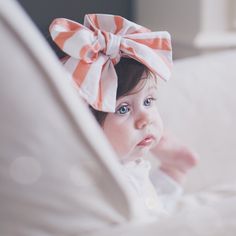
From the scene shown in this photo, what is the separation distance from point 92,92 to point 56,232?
0.85ft

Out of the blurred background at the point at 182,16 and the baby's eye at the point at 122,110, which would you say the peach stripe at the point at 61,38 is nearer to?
the baby's eye at the point at 122,110

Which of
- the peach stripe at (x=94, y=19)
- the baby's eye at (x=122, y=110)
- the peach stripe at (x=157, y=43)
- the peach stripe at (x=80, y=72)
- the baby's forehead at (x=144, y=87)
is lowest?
the baby's eye at (x=122, y=110)

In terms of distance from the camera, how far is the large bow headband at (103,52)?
2.23ft

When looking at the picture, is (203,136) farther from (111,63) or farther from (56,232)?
(56,232)

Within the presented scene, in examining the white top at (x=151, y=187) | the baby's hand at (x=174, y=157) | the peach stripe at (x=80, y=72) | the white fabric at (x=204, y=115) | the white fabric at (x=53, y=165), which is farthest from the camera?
the white fabric at (x=204, y=115)

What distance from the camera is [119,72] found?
2.37 feet

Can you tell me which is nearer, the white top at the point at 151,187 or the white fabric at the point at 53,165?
the white fabric at the point at 53,165

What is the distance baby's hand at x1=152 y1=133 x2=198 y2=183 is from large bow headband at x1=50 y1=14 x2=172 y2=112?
279 mm

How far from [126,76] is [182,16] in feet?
3.01

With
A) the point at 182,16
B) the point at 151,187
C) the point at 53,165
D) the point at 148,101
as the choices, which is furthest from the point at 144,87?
the point at 182,16

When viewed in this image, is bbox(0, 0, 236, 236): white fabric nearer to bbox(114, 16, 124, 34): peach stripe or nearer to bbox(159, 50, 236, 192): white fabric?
bbox(114, 16, 124, 34): peach stripe

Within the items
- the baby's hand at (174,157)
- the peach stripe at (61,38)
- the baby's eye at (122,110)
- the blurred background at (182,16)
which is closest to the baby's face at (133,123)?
the baby's eye at (122,110)

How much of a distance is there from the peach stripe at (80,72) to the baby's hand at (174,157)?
13.1 inches

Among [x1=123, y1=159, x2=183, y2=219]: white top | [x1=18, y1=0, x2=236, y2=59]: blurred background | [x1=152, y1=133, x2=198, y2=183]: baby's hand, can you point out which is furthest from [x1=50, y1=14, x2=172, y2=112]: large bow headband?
[x1=18, y1=0, x2=236, y2=59]: blurred background
